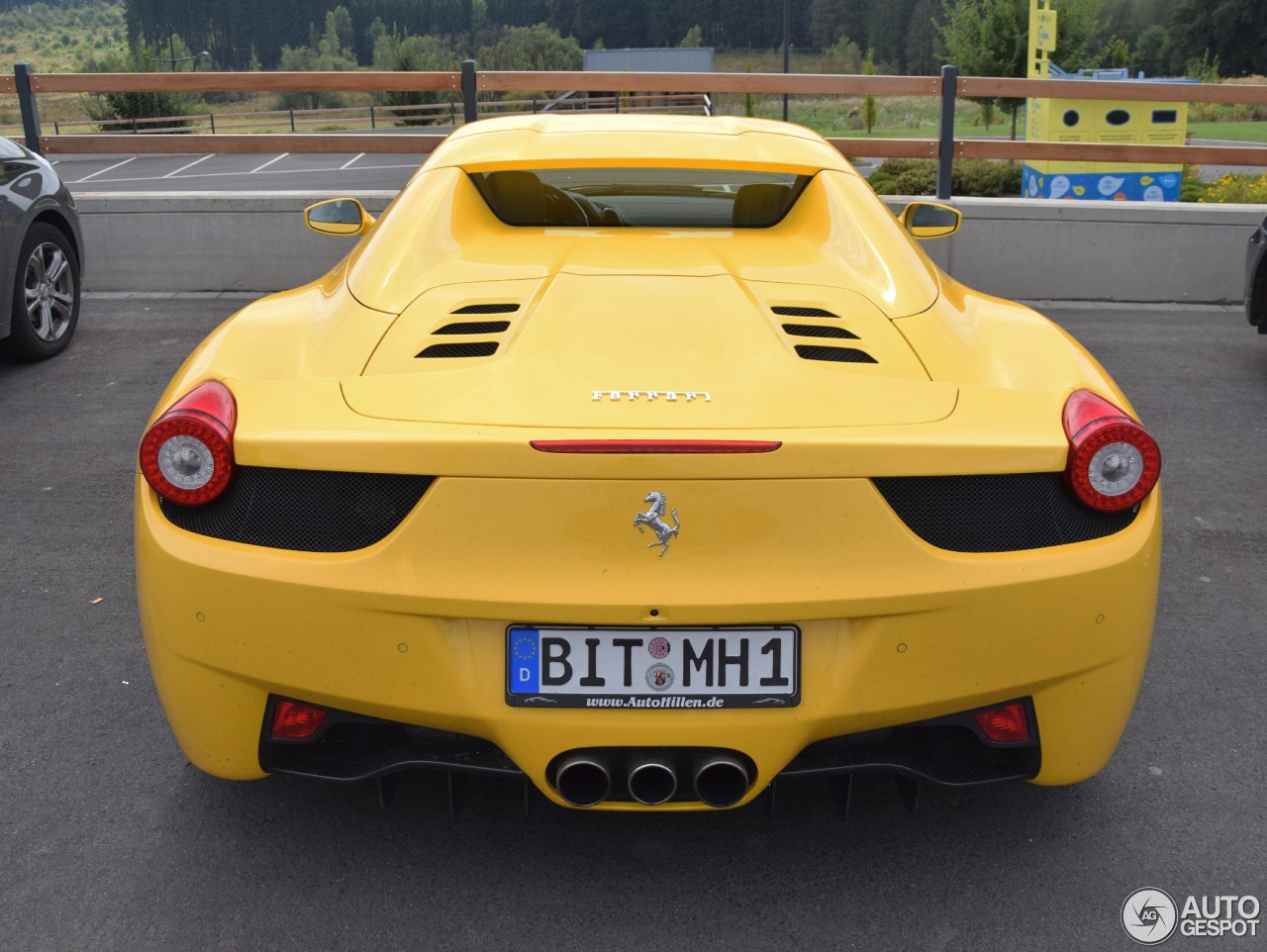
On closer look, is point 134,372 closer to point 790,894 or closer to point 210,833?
point 210,833

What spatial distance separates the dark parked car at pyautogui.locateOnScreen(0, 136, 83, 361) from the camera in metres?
6.12

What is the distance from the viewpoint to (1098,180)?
13.1 metres

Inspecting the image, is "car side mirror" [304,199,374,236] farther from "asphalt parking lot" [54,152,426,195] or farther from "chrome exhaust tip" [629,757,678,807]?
"asphalt parking lot" [54,152,426,195]

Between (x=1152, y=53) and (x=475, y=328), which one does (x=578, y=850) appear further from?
(x=1152, y=53)

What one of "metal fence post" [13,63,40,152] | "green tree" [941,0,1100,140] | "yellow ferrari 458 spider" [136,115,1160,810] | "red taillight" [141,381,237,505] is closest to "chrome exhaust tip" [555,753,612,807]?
"yellow ferrari 458 spider" [136,115,1160,810]

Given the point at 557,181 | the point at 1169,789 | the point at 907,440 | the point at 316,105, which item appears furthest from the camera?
the point at 316,105

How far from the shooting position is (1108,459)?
7.11 ft

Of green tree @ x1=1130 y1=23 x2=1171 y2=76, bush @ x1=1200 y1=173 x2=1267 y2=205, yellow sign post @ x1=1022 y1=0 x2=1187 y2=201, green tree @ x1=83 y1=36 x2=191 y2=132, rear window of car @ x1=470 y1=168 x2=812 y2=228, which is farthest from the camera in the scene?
green tree @ x1=1130 y1=23 x2=1171 y2=76

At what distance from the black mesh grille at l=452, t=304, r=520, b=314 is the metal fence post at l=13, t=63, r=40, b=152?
770 cm

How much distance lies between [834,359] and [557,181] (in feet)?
5.52

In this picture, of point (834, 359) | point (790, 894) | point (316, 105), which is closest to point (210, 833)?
point (790, 894)

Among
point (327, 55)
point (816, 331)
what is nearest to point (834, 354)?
point (816, 331)
